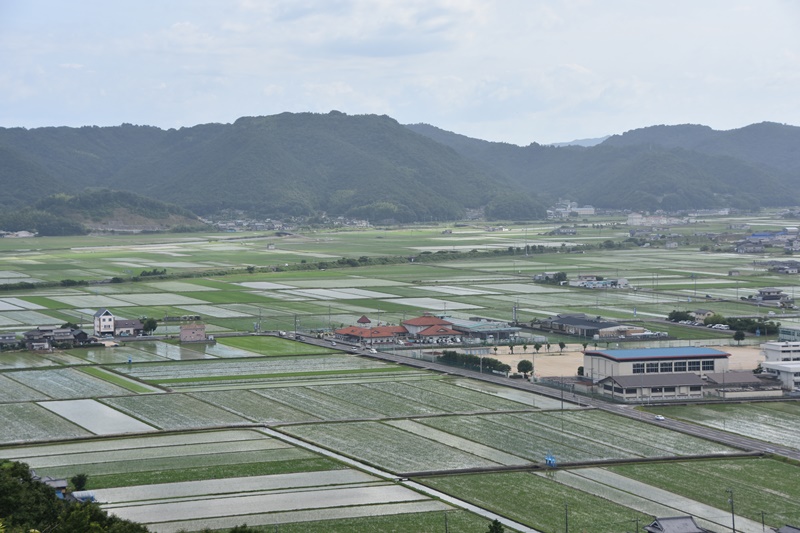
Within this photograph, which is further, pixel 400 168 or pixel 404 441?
pixel 400 168

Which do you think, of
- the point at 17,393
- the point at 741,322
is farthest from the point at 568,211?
the point at 17,393

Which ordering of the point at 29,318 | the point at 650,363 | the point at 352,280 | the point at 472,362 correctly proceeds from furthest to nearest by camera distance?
1. the point at 352,280
2. the point at 29,318
3. the point at 472,362
4. the point at 650,363

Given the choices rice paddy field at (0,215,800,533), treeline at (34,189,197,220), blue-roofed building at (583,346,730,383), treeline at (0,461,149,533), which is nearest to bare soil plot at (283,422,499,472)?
rice paddy field at (0,215,800,533)

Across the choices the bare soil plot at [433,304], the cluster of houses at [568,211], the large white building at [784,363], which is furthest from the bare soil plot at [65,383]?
the cluster of houses at [568,211]

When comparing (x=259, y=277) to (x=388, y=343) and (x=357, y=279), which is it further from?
(x=388, y=343)

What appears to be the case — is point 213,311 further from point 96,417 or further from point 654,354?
point 654,354

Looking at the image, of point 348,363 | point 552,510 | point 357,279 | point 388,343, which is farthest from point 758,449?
point 357,279
